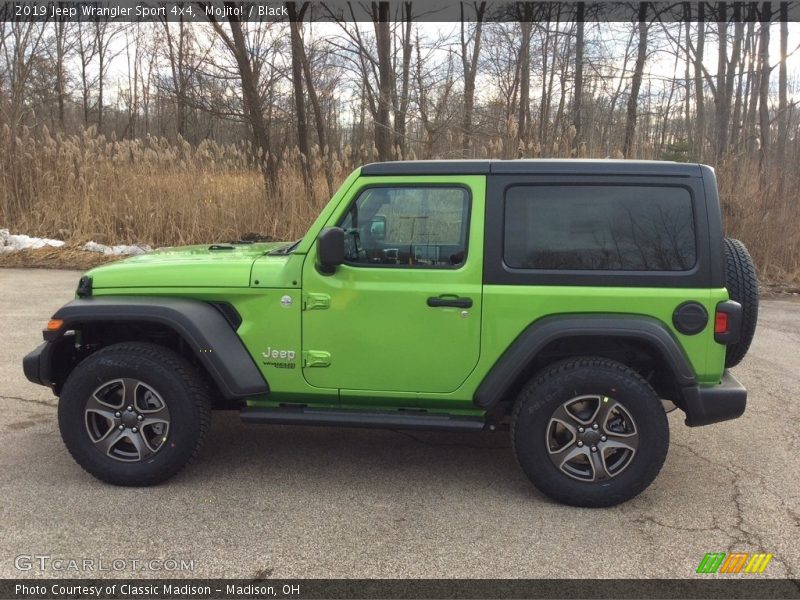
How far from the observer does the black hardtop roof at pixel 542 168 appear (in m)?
3.39

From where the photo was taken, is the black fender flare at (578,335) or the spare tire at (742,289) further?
the spare tire at (742,289)

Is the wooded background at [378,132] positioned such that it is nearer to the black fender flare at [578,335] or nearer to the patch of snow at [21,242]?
the patch of snow at [21,242]

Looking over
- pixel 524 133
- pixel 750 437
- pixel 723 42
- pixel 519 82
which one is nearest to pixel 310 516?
pixel 750 437

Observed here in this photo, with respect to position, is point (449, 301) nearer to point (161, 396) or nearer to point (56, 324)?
point (161, 396)

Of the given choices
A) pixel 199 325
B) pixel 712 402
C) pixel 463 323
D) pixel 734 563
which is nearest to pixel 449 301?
pixel 463 323

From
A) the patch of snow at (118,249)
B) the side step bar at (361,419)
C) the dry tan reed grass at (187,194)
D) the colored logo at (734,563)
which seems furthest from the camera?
the patch of snow at (118,249)

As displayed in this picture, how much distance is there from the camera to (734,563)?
2934 millimetres

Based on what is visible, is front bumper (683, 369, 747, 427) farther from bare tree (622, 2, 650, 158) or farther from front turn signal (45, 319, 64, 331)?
bare tree (622, 2, 650, 158)

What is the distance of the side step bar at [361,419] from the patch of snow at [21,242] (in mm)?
9731

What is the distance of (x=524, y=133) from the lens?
1234 cm

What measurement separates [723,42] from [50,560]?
67.9ft

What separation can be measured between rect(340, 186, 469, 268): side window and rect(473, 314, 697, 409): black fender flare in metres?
0.58

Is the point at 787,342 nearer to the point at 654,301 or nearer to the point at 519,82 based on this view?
the point at 654,301

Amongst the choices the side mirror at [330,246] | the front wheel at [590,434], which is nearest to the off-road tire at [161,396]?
the side mirror at [330,246]
